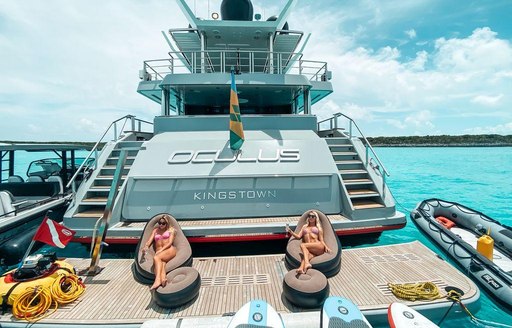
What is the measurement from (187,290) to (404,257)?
14.7 feet

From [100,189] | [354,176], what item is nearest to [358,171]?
[354,176]

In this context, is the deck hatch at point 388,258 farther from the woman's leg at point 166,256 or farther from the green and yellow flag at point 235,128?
the green and yellow flag at point 235,128

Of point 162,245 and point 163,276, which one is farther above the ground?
point 162,245

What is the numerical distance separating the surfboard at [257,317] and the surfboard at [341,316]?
0.57 meters

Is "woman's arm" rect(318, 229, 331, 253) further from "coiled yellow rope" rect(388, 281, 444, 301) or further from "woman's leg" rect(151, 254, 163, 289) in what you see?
"woman's leg" rect(151, 254, 163, 289)

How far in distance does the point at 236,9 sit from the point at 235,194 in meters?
10.5

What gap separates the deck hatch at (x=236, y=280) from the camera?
15.1 ft

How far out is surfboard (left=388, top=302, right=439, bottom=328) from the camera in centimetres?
337

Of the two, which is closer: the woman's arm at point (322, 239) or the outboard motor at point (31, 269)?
the outboard motor at point (31, 269)

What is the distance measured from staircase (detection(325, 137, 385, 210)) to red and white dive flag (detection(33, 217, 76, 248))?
19.8 ft

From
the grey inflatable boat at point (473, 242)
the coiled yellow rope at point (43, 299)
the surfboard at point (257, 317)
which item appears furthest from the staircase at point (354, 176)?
the coiled yellow rope at point (43, 299)

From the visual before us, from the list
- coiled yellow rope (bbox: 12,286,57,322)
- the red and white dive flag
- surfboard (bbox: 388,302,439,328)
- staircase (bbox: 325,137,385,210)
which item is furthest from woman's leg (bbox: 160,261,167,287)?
staircase (bbox: 325,137,385,210)

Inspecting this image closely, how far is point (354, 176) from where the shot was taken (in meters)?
7.38

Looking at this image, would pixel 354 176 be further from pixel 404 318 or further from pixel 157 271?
pixel 157 271
